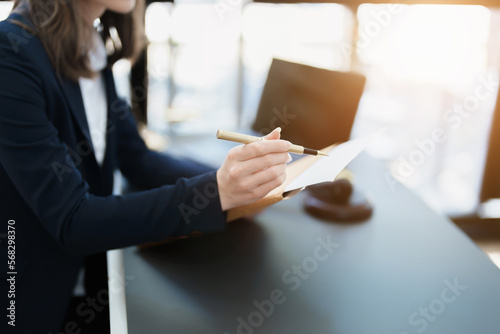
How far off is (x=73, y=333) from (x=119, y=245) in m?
0.45

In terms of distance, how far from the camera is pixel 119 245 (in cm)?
96

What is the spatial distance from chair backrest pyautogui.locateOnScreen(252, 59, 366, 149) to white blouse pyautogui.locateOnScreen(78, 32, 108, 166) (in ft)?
1.85

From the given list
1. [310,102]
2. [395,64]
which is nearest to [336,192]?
[310,102]

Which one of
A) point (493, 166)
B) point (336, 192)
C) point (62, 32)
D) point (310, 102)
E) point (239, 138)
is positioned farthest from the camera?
point (493, 166)

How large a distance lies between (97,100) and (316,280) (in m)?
0.88

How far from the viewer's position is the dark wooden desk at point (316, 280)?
0.83 meters

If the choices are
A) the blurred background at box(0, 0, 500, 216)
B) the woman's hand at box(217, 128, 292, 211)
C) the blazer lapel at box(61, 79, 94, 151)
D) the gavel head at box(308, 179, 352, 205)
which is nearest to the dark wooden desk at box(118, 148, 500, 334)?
the gavel head at box(308, 179, 352, 205)

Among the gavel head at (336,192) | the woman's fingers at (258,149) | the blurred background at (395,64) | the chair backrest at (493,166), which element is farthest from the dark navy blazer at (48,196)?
the chair backrest at (493,166)

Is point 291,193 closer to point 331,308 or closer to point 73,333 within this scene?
point 331,308

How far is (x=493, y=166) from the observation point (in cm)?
298

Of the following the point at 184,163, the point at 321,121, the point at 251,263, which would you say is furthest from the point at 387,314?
the point at 184,163

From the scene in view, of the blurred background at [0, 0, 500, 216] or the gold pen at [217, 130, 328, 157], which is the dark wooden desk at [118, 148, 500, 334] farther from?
the blurred background at [0, 0, 500, 216]

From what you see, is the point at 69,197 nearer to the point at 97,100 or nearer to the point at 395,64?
the point at 97,100

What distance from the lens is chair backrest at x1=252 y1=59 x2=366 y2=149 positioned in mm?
1314
